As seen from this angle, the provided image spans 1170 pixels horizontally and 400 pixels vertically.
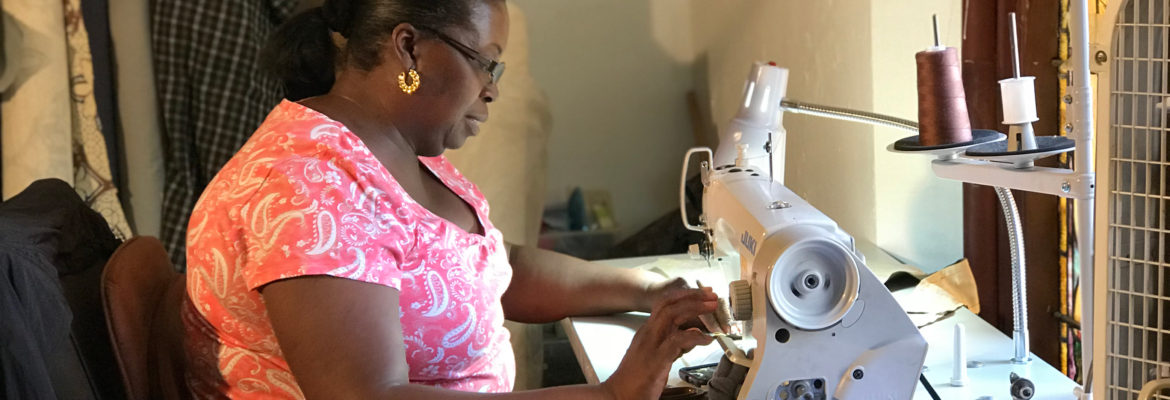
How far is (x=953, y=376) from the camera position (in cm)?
134

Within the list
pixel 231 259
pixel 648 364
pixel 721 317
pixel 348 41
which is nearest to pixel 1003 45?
pixel 721 317

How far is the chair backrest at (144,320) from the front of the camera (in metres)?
1.31

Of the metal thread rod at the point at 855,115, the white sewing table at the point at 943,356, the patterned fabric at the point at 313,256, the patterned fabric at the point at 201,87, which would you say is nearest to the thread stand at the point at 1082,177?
the metal thread rod at the point at 855,115

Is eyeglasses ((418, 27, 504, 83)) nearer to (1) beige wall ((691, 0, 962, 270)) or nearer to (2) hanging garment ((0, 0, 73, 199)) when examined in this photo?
(1) beige wall ((691, 0, 962, 270))

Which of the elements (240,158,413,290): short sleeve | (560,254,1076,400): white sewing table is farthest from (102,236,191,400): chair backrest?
(560,254,1076,400): white sewing table

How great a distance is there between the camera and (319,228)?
1.16 metres

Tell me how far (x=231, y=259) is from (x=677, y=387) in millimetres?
554

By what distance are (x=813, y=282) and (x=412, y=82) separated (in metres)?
0.57

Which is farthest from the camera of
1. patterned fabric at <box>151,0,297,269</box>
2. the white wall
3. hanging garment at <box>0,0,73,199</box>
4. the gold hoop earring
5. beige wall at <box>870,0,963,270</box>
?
the white wall

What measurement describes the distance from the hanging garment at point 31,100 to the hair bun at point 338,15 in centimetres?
109

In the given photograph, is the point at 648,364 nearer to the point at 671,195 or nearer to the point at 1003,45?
the point at 1003,45

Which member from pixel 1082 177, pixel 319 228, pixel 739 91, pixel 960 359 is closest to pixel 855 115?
pixel 960 359

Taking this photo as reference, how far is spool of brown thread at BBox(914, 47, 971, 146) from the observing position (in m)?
1.14

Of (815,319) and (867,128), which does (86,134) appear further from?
(815,319)
